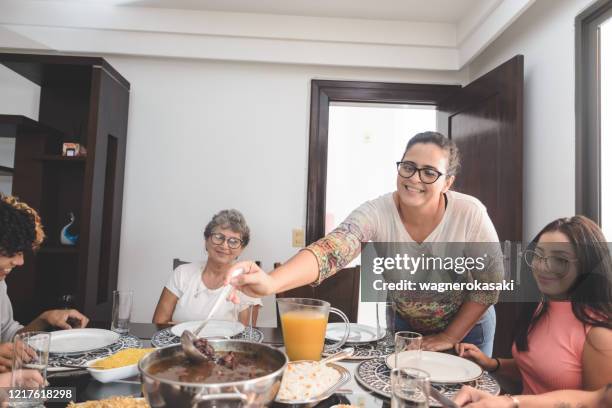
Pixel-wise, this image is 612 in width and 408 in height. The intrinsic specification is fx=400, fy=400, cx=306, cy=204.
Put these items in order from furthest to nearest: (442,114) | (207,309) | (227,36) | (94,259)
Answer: (442,114), (227,36), (94,259), (207,309)

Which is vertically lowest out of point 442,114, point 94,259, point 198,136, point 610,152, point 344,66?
point 94,259

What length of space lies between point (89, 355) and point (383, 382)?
79 cm

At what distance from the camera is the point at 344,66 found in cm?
283

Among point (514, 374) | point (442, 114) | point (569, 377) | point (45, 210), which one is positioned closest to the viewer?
point (569, 377)

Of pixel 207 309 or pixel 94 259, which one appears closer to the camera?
pixel 207 309

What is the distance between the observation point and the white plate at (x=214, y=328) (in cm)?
133

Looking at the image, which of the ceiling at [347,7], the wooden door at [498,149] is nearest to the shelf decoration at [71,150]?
the ceiling at [347,7]

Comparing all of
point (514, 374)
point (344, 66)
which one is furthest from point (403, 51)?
point (514, 374)

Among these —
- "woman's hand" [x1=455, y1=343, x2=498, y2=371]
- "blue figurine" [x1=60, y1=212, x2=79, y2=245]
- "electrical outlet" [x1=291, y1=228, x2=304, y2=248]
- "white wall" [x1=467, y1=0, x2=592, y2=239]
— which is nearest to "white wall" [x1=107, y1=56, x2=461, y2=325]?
"electrical outlet" [x1=291, y1=228, x2=304, y2=248]

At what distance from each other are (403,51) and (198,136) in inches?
61.0

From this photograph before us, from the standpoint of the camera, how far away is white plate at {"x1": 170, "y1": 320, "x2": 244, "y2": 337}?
4.35 feet

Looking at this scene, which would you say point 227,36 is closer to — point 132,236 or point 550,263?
point 132,236

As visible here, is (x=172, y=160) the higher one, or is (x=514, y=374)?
(x=172, y=160)

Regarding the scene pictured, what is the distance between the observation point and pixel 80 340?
4.04 ft
